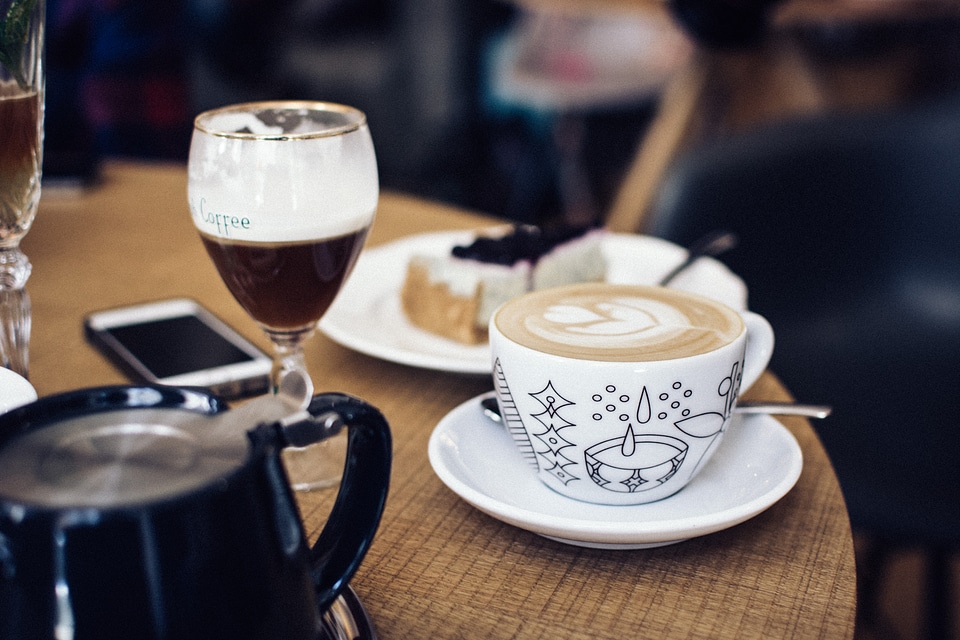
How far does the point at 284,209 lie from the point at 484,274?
306 millimetres

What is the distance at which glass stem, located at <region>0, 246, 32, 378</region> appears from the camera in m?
0.53

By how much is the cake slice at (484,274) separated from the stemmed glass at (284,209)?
0.21m

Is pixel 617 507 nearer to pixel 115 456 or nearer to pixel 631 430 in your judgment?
pixel 631 430

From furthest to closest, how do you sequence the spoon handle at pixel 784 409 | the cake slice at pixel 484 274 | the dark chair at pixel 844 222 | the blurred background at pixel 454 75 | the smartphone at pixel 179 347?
the blurred background at pixel 454 75
the dark chair at pixel 844 222
the cake slice at pixel 484 274
the smartphone at pixel 179 347
the spoon handle at pixel 784 409

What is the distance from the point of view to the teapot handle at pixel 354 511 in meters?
0.34

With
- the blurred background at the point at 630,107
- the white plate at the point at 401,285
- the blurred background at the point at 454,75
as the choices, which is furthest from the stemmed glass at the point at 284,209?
the blurred background at the point at 454,75

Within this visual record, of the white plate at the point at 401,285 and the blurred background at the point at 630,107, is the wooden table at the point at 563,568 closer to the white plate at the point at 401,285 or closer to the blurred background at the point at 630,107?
the white plate at the point at 401,285

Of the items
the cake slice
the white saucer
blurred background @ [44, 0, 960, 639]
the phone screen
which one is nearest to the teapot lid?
the white saucer

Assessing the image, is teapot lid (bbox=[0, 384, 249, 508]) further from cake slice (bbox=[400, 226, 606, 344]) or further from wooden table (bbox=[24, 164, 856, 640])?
cake slice (bbox=[400, 226, 606, 344])

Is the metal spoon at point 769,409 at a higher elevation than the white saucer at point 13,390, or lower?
lower

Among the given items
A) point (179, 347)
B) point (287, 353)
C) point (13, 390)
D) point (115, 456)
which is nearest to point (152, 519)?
point (115, 456)

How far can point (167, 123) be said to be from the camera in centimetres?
218

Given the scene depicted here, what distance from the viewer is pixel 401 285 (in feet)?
2.63

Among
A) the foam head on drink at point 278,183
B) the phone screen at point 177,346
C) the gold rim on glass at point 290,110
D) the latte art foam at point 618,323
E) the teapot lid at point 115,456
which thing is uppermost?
the gold rim on glass at point 290,110
